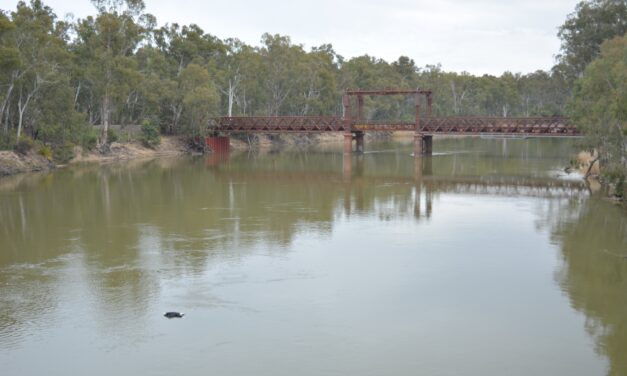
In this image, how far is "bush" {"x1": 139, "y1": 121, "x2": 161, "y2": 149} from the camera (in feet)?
244

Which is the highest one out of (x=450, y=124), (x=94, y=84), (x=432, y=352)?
(x=94, y=84)

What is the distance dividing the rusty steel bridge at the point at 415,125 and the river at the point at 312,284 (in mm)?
24985

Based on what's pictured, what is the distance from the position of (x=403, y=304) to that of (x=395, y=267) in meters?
3.92

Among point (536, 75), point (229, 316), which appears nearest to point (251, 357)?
point (229, 316)

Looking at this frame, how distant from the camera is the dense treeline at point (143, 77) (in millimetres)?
53934

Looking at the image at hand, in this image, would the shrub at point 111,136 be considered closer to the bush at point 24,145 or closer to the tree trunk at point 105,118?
the tree trunk at point 105,118

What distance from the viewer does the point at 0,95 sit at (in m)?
50.9

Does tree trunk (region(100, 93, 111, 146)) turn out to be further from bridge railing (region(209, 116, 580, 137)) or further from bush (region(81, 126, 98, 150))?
bridge railing (region(209, 116, 580, 137))

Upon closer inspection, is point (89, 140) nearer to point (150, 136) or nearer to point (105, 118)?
point (105, 118)

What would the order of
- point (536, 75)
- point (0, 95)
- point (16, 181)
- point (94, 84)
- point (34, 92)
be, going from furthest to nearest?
point (536, 75) < point (94, 84) < point (34, 92) < point (0, 95) < point (16, 181)

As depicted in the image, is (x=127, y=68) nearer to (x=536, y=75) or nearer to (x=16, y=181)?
(x=16, y=181)

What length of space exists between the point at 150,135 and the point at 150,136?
123 millimetres

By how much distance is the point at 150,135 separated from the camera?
74.9m

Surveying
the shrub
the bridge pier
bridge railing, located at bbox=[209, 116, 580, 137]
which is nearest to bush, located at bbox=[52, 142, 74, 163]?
the shrub
